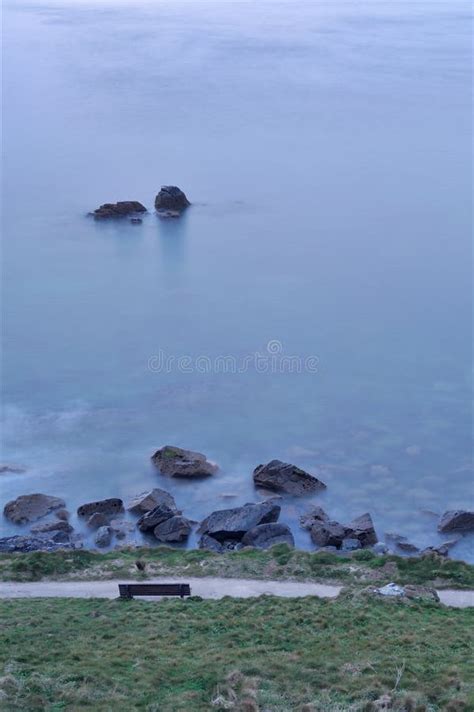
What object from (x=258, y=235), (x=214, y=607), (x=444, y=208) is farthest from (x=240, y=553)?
(x=444, y=208)

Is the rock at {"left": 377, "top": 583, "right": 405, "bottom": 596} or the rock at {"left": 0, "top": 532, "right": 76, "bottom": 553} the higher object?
the rock at {"left": 0, "top": 532, "right": 76, "bottom": 553}

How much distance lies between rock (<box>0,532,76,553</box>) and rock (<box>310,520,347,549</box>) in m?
5.25

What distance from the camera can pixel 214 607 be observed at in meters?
18.4

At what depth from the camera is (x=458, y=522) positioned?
78.5ft

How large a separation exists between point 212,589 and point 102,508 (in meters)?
5.79

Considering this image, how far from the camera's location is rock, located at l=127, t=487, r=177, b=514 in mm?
24594

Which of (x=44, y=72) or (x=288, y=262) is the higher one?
(x=44, y=72)

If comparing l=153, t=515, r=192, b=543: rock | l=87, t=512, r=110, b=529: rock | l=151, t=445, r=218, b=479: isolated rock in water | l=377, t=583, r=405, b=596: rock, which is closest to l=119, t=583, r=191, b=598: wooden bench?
l=377, t=583, r=405, b=596: rock

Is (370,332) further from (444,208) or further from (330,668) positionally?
(330,668)

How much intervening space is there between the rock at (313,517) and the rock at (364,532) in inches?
A: 32.6

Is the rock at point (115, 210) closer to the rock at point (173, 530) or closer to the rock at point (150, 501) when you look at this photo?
the rock at point (150, 501)

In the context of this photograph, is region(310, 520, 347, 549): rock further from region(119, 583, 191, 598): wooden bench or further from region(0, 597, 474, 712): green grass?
region(119, 583, 191, 598): wooden bench

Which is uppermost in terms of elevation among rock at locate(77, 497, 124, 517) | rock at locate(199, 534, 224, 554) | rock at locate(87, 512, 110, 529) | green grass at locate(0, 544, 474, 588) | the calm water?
the calm water

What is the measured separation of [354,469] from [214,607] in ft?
28.6
